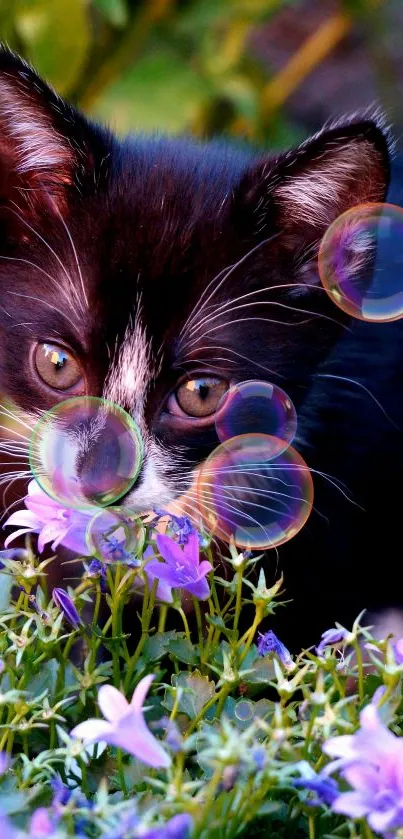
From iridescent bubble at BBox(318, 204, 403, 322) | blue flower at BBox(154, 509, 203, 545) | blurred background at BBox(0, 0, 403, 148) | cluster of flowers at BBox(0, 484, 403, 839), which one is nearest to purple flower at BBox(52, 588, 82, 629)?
cluster of flowers at BBox(0, 484, 403, 839)

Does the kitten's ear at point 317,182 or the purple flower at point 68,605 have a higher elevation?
the kitten's ear at point 317,182

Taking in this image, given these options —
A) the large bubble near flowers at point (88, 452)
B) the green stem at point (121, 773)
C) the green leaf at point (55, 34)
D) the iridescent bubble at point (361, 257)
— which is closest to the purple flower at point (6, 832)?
the green stem at point (121, 773)

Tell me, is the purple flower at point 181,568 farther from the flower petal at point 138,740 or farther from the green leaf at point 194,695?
the flower petal at point 138,740

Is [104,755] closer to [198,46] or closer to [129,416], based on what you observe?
[129,416]

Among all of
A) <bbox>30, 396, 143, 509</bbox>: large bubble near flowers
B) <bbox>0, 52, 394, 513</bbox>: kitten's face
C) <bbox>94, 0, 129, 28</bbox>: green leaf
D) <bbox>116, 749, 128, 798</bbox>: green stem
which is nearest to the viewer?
<bbox>116, 749, 128, 798</bbox>: green stem

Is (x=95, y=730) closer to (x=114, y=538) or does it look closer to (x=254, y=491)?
(x=114, y=538)

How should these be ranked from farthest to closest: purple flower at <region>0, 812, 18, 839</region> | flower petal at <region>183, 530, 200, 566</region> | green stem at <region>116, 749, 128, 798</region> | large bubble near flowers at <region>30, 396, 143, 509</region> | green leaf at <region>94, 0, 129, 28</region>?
green leaf at <region>94, 0, 129, 28</region> → large bubble near flowers at <region>30, 396, 143, 509</region> → flower petal at <region>183, 530, 200, 566</region> → green stem at <region>116, 749, 128, 798</region> → purple flower at <region>0, 812, 18, 839</region>

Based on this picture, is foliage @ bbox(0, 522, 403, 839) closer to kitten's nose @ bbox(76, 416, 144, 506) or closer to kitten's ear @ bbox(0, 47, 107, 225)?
kitten's nose @ bbox(76, 416, 144, 506)

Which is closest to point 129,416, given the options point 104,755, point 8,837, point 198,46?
point 104,755
